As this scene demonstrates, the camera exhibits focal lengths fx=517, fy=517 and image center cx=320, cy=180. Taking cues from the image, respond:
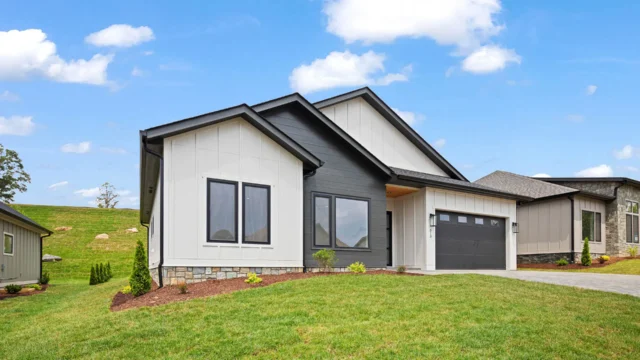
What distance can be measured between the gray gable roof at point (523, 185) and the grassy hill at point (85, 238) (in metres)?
20.8

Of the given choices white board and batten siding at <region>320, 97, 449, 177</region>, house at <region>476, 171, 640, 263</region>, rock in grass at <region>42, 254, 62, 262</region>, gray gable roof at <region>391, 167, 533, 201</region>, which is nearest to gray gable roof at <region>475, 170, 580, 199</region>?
house at <region>476, 171, 640, 263</region>

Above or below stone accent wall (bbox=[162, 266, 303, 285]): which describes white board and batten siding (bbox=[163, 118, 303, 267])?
above

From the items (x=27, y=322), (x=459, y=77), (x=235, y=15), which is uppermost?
(x=235, y=15)

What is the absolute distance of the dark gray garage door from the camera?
18.1 metres

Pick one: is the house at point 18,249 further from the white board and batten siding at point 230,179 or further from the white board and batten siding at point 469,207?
the white board and batten siding at point 469,207

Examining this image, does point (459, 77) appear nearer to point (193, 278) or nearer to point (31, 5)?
point (193, 278)

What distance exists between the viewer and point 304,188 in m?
14.8

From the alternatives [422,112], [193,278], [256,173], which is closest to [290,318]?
[193,278]

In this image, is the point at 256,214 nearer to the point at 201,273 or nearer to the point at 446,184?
the point at 201,273

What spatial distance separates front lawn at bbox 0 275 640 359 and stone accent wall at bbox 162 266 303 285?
1516mm

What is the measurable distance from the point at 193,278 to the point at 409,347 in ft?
21.6

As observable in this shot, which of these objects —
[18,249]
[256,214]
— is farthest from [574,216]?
[18,249]

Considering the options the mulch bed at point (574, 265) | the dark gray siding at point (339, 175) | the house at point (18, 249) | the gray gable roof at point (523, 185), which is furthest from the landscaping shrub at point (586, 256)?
the house at point (18, 249)

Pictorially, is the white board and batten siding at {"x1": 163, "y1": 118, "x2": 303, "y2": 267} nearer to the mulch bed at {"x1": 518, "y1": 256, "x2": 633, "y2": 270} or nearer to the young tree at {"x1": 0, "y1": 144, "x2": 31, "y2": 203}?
the mulch bed at {"x1": 518, "y1": 256, "x2": 633, "y2": 270}
